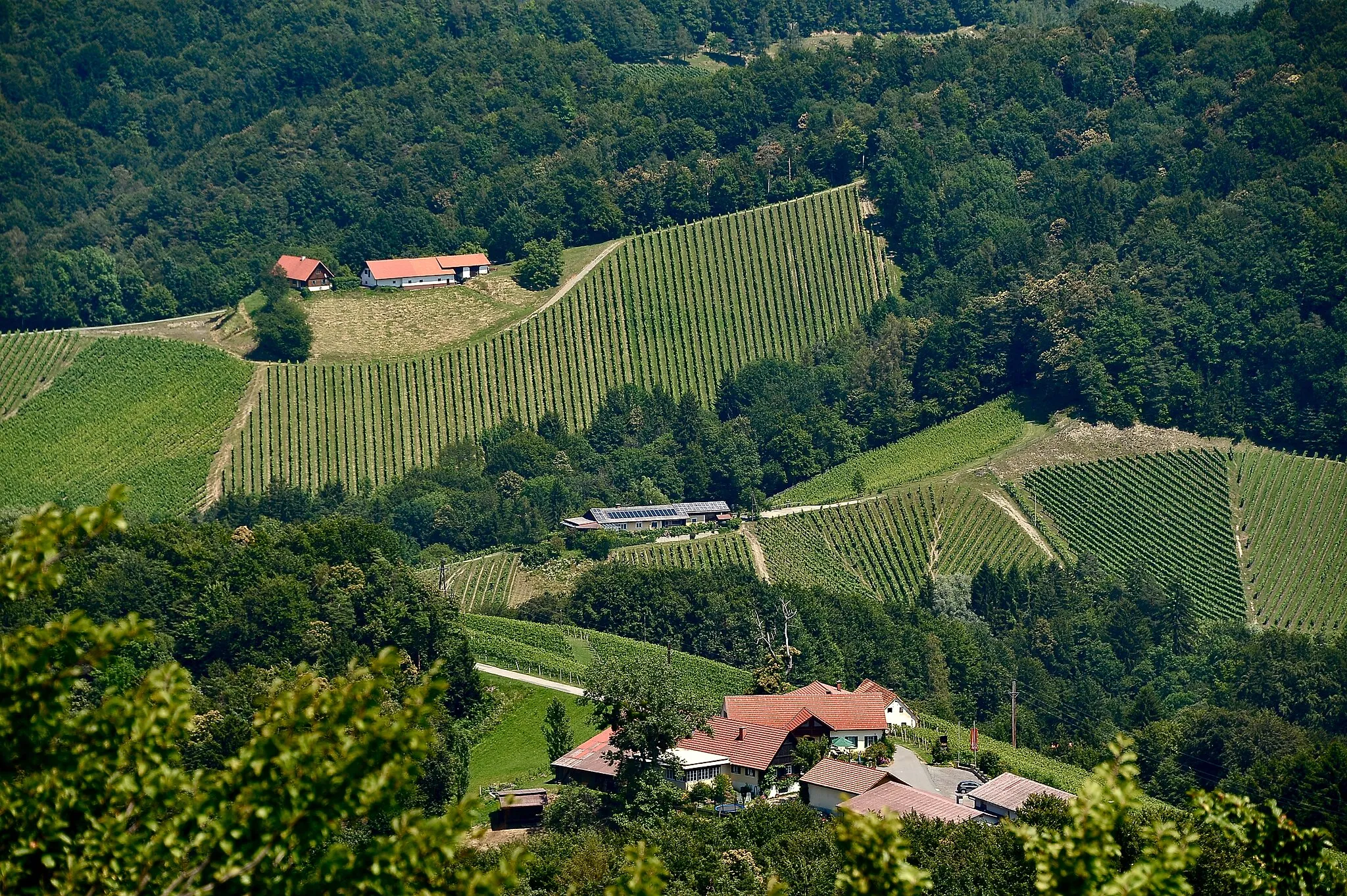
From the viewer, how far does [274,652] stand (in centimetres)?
7825

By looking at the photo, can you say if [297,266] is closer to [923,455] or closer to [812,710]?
[923,455]

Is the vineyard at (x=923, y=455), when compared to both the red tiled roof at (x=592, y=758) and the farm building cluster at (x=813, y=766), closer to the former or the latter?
the farm building cluster at (x=813, y=766)

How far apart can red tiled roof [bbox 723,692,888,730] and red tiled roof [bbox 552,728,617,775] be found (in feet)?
17.2

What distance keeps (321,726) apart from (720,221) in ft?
408

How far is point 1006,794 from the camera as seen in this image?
2397 inches

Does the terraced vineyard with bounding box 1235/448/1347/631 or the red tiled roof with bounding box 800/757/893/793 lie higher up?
the red tiled roof with bounding box 800/757/893/793

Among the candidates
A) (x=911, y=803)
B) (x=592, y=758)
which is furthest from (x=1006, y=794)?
(x=592, y=758)

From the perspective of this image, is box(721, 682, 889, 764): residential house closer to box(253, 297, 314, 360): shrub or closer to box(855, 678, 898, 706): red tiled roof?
box(855, 678, 898, 706): red tiled roof

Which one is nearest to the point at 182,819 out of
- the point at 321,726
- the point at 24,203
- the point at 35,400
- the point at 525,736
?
the point at 321,726

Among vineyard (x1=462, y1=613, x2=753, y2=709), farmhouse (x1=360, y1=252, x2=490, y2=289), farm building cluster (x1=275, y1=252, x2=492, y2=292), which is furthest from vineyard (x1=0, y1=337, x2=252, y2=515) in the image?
vineyard (x1=462, y1=613, x2=753, y2=709)

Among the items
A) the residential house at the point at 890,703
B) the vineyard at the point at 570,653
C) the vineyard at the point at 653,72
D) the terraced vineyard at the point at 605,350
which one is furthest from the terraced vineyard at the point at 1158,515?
the vineyard at the point at 653,72

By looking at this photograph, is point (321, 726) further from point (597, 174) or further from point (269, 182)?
point (269, 182)

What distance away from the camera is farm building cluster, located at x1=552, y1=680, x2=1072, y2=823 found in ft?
197

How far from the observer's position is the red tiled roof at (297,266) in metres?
136
